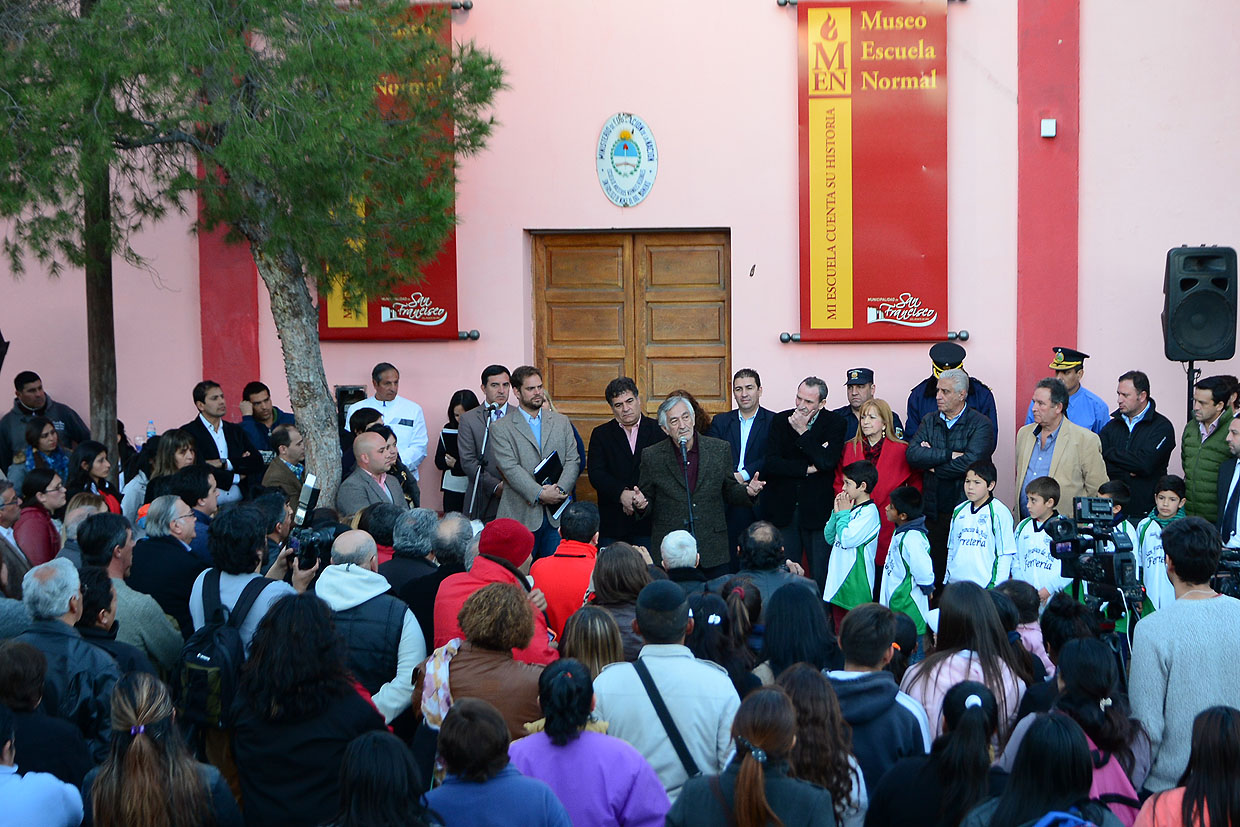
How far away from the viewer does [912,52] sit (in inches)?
362

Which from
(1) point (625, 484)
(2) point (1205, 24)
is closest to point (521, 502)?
(1) point (625, 484)

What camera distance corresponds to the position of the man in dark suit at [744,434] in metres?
8.03

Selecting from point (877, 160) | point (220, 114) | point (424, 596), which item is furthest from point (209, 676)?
point (877, 160)

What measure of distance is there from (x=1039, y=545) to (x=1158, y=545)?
0.62m

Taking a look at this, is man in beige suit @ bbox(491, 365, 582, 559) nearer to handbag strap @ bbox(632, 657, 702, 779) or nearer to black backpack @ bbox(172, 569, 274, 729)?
black backpack @ bbox(172, 569, 274, 729)

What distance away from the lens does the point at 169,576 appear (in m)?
5.09

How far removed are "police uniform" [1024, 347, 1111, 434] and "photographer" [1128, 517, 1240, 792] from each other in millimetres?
4711

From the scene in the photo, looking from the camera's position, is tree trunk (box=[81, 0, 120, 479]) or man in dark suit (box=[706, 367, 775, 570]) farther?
tree trunk (box=[81, 0, 120, 479])

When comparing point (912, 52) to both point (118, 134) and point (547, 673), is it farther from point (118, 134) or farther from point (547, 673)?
point (547, 673)

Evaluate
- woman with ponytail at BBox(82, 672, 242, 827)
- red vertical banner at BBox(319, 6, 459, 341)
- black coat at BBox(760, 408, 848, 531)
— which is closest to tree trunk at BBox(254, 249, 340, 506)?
red vertical banner at BBox(319, 6, 459, 341)

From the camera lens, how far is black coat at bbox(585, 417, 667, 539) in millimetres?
7797

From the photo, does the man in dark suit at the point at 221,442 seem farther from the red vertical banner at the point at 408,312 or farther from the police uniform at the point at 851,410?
the police uniform at the point at 851,410

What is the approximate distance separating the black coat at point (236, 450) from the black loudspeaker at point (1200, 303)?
6.15 metres

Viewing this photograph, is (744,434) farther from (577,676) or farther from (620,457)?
(577,676)
